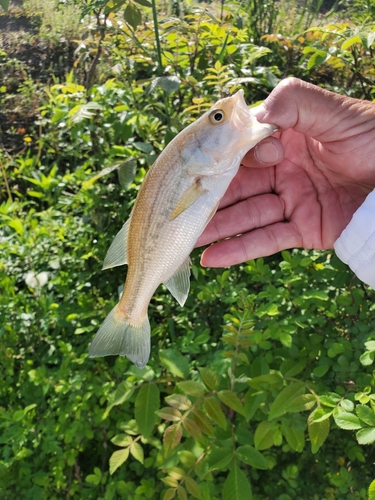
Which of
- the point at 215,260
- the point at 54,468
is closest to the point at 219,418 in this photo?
the point at 215,260

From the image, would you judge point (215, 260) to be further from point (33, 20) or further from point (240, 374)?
point (33, 20)

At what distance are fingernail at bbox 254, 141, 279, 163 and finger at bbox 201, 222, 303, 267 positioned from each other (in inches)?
13.7

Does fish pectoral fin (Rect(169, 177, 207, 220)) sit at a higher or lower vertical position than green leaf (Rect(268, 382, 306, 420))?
higher

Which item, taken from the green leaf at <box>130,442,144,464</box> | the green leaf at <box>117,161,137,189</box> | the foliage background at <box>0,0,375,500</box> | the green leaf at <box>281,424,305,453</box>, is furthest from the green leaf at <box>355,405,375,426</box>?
the green leaf at <box>117,161,137,189</box>

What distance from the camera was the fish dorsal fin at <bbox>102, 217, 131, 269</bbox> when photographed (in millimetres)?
1464

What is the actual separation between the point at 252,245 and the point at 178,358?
20.9 inches

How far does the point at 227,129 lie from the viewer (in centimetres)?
137

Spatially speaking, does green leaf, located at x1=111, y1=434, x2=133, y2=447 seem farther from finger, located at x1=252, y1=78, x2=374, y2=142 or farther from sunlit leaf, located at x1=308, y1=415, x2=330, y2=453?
finger, located at x1=252, y1=78, x2=374, y2=142

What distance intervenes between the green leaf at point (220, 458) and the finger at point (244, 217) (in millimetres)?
770

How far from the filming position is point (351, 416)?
1238 mm

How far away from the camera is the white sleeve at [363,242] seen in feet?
5.17

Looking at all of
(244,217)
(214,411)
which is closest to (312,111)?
(244,217)

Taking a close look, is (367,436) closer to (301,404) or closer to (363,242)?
(301,404)

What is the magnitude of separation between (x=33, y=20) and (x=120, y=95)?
4464 mm
